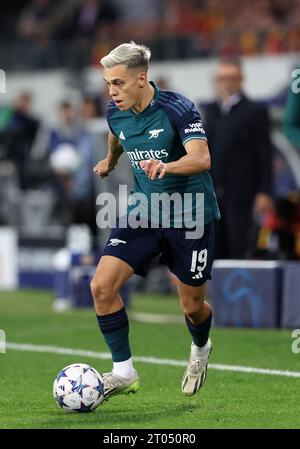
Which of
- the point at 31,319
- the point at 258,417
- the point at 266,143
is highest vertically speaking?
the point at 266,143

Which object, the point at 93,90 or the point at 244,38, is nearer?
the point at 244,38

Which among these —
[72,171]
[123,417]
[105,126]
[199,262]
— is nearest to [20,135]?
[72,171]

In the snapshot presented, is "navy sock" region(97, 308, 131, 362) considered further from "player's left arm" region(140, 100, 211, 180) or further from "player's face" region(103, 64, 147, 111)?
"player's face" region(103, 64, 147, 111)

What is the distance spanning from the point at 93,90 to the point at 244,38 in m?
3.31

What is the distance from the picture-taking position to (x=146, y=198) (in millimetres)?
7051

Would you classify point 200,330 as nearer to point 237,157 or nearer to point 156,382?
point 156,382

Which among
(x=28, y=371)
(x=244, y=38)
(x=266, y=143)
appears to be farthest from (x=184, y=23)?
(x=28, y=371)

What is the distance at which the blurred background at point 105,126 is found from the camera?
11109 millimetres

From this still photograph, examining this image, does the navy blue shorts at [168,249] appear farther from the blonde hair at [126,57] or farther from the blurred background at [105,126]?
the blurred background at [105,126]

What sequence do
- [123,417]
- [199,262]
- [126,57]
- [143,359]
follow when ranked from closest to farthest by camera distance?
[123,417] < [126,57] < [199,262] < [143,359]

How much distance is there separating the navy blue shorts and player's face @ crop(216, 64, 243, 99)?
3.91 m

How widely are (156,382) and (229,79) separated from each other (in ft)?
12.8

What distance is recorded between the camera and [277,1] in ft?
67.7
